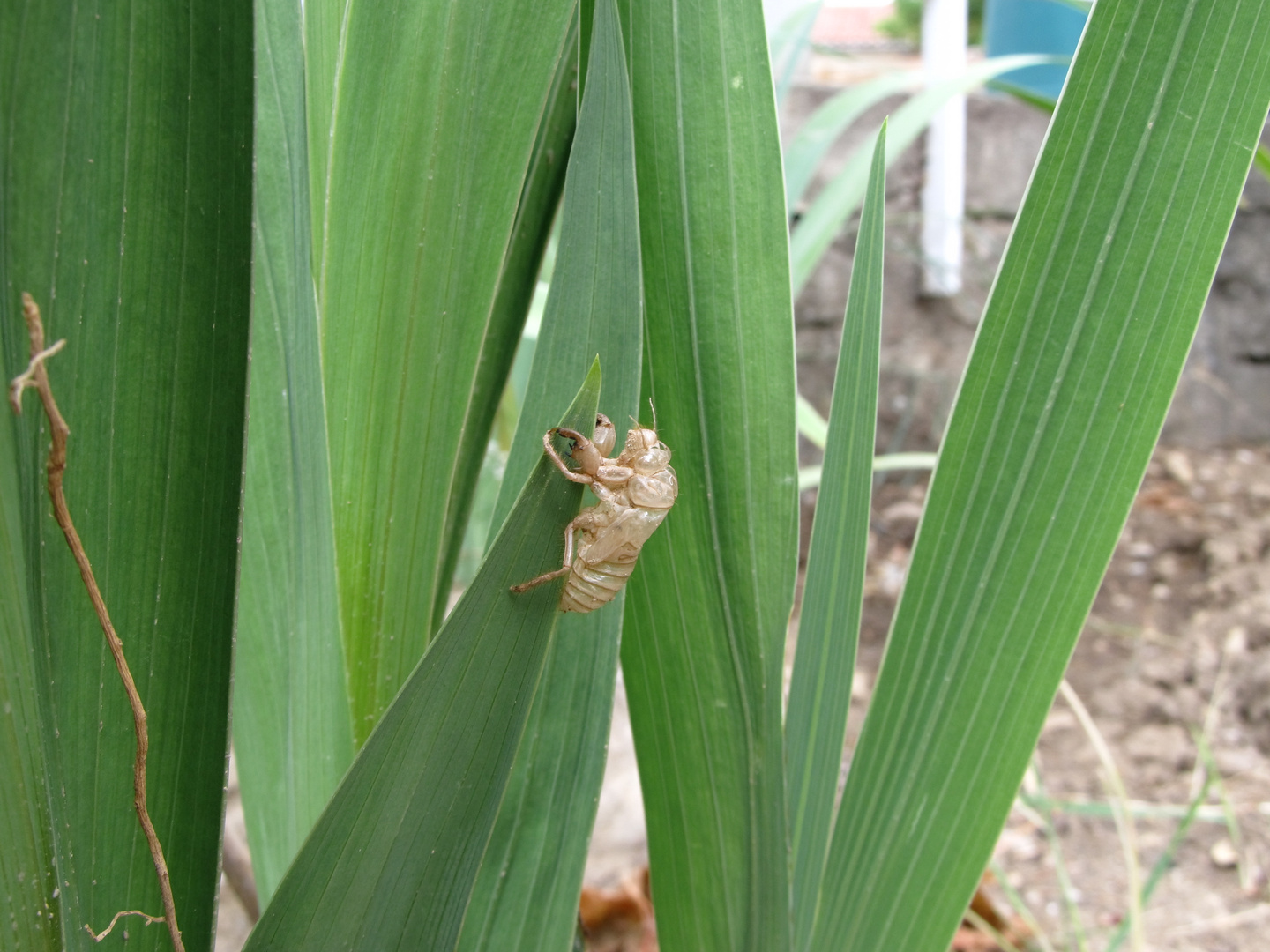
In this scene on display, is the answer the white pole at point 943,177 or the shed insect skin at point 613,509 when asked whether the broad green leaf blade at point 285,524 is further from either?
the white pole at point 943,177

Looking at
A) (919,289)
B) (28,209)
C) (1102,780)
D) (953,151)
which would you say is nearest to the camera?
(28,209)

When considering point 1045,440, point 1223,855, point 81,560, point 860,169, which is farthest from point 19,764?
point 1223,855

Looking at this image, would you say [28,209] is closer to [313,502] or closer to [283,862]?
[313,502]

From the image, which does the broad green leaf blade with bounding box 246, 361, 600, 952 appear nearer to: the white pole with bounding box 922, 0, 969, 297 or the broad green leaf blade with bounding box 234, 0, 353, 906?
the broad green leaf blade with bounding box 234, 0, 353, 906

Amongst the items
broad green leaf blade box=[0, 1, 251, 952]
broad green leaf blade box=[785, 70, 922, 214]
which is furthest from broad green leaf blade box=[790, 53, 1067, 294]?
broad green leaf blade box=[0, 1, 251, 952]

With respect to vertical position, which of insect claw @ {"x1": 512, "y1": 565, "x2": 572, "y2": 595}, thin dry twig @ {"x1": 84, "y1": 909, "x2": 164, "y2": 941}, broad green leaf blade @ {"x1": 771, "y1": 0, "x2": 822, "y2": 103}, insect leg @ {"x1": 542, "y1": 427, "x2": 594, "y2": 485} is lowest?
thin dry twig @ {"x1": 84, "y1": 909, "x2": 164, "y2": 941}

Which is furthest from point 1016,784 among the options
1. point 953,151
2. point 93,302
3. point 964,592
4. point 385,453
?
point 953,151

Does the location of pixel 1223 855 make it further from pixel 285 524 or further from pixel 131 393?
pixel 131 393
